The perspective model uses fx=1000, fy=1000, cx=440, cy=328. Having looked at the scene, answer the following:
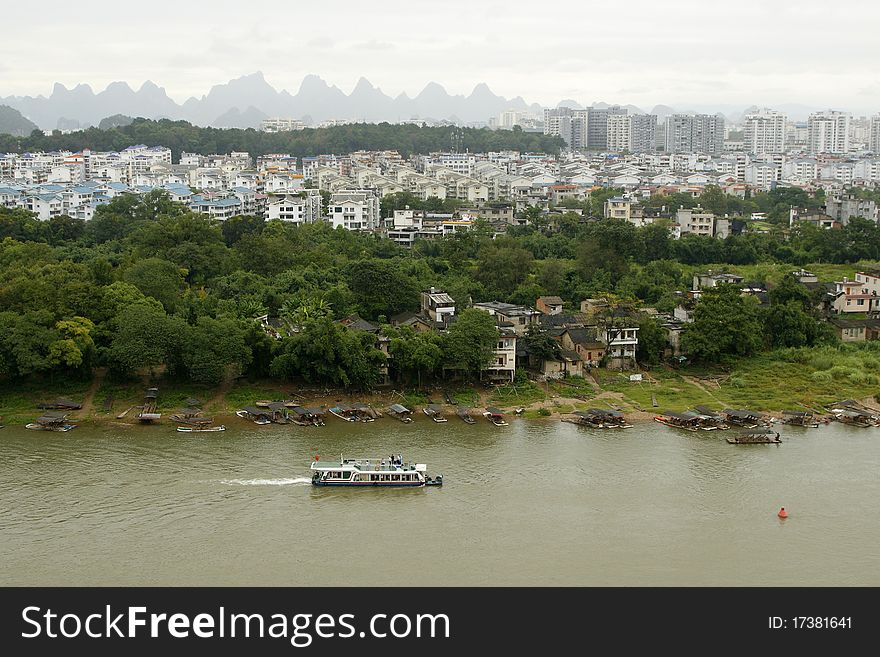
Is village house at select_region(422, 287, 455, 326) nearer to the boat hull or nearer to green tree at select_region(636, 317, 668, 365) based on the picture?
green tree at select_region(636, 317, 668, 365)

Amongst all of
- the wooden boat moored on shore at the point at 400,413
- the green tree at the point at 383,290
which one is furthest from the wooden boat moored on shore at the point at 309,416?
the green tree at the point at 383,290

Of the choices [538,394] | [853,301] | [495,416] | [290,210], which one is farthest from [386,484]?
[290,210]

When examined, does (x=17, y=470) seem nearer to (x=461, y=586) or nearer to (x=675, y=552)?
(x=461, y=586)

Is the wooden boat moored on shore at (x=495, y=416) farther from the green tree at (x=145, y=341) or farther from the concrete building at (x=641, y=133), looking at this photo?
the concrete building at (x=641, y=133)

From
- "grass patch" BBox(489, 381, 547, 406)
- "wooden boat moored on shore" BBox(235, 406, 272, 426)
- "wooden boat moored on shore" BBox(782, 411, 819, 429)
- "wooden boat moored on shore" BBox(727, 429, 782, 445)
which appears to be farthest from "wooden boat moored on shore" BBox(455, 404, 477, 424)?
"wooden boat moored on shore" BBox(782, 411, 819, 429)

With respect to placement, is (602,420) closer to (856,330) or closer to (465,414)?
(465,414)

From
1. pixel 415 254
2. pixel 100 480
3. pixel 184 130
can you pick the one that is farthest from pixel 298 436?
pixel 184 130

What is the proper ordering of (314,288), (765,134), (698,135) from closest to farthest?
(314,288), (698,135), (765,134)
